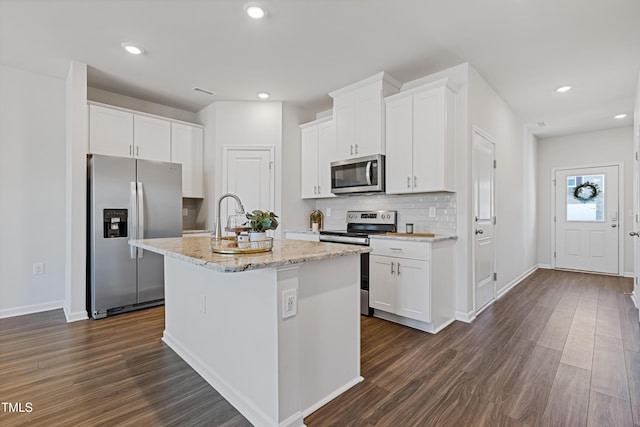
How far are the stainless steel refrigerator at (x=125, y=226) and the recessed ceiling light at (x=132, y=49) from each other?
1134mm

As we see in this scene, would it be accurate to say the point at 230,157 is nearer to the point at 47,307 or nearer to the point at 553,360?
the point at 47,307

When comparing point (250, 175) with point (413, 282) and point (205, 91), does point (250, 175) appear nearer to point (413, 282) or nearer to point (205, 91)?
point (205, 91)

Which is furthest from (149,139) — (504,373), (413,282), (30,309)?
(504,373)

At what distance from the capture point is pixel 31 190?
343 cm

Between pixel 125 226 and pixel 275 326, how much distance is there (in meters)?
2.83

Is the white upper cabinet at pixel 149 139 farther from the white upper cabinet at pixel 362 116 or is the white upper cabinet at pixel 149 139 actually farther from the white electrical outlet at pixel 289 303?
the white electrical outlet at pixel 289 303

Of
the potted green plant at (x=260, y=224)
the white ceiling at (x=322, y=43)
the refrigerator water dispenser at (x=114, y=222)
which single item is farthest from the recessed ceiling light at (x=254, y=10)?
the refrigerator water dispenser at (x=114, y=222)

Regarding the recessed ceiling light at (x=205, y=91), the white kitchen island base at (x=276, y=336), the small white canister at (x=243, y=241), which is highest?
the recessed ceiling light at (x=205, y=91)

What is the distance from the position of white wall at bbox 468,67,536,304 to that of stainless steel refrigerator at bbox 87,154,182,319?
11.5 ft

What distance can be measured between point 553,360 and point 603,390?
0.39 meters

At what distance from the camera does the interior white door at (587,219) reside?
17.8 feet

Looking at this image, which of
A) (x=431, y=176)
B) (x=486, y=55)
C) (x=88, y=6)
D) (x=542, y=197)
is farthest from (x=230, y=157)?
(x=542, y=197)

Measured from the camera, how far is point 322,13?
2.40 m

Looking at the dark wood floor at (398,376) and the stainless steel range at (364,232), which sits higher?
the stainless steel range at (364,232)
